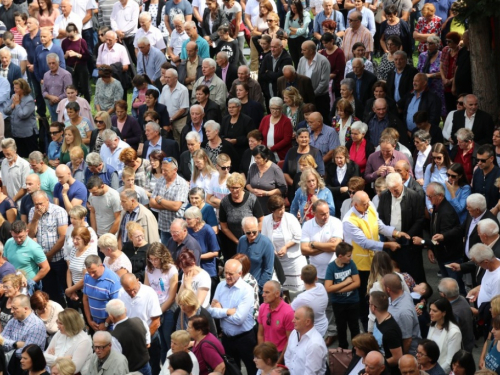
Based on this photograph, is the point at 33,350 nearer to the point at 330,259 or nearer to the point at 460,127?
the point at 330,259

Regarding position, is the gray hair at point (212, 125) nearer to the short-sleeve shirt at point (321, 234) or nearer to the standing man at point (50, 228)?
the standing man at point (50, 228)

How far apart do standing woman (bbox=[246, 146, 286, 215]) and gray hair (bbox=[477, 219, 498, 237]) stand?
118 inches

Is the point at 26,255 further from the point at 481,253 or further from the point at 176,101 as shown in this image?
the point at 481,253

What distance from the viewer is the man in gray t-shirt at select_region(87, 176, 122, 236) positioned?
12.2 metres

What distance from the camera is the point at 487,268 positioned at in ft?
33.0

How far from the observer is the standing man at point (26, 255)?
11.5 meters

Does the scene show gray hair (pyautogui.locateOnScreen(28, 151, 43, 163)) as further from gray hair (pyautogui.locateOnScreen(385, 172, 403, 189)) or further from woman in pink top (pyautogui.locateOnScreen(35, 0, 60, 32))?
woman in pink top (pyautogui.locateOnScreen(35, 0, 60, 32))

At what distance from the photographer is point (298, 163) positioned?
515 inches

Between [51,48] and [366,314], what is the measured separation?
831 cm

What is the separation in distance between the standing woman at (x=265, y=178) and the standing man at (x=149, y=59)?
459cm

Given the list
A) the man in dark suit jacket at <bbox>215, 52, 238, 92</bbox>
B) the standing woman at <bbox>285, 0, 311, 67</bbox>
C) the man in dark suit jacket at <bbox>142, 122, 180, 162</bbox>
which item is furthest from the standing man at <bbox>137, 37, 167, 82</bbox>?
the man in dark suit jacket at <bbox>142, 122, 180, 162</bbox>

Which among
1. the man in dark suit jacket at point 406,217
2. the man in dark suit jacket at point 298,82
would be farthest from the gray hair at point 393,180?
the man in dark suit jacket at point 298,82

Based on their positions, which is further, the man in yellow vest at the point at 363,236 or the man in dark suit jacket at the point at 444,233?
the man in dark suit jacket at the point at 444,233

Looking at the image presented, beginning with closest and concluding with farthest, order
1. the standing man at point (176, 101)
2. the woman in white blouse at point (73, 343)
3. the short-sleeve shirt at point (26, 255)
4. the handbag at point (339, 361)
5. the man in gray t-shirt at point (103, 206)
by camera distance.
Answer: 1. the handbag at point (339, 361)
2. the woman in white blouse at point (73, 343)
3. the short-sleeve shirt at point (26, 255)
4. the man in gray t-shirt at point (103, 206)
5. the standing man at point (176, 101)
